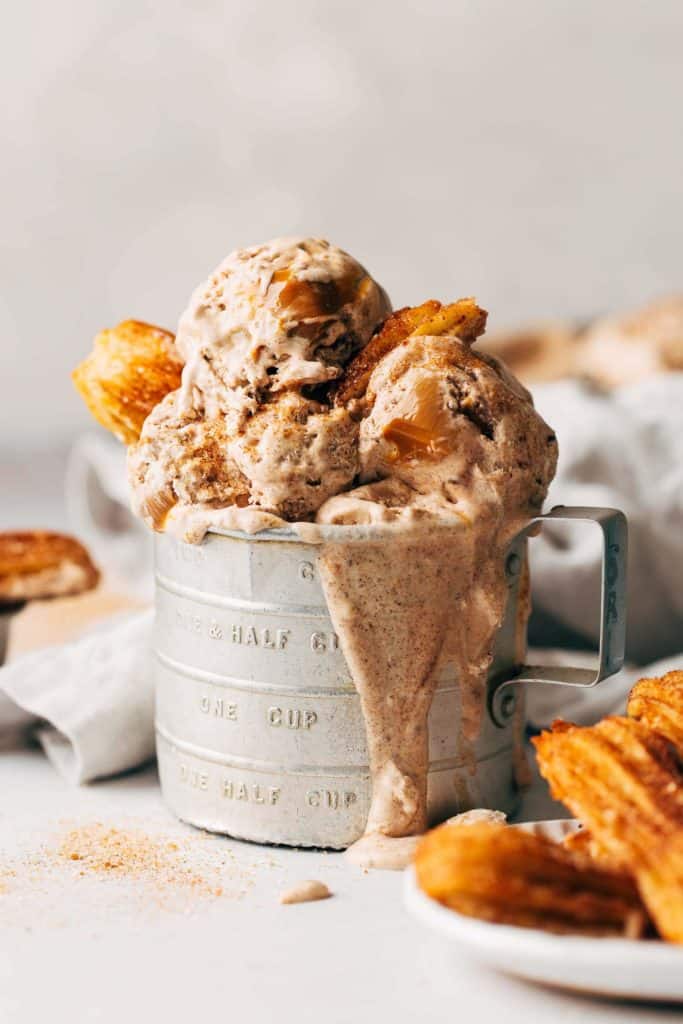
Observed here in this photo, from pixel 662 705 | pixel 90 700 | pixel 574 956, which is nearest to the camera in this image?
pixel 574 956

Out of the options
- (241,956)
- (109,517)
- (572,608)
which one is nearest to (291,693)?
(241,956)

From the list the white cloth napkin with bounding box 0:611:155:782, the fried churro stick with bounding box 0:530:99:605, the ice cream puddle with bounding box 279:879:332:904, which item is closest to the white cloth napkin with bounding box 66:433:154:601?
the fried churro stick with bounding box 0:530:99:605

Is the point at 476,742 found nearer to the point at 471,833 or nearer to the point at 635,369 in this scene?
the point at 471,833

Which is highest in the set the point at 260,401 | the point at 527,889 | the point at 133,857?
the point at 260,401

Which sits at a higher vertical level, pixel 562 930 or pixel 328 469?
pixel 328 469

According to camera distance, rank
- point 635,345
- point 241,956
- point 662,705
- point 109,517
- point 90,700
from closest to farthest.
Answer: point 241,956
point 662,705
point 90,700
point 109,517
point 635,345

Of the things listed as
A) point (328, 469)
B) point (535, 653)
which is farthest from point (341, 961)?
point (535, 653)

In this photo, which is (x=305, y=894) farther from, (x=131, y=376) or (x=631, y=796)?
→ (x=131, y=376)
